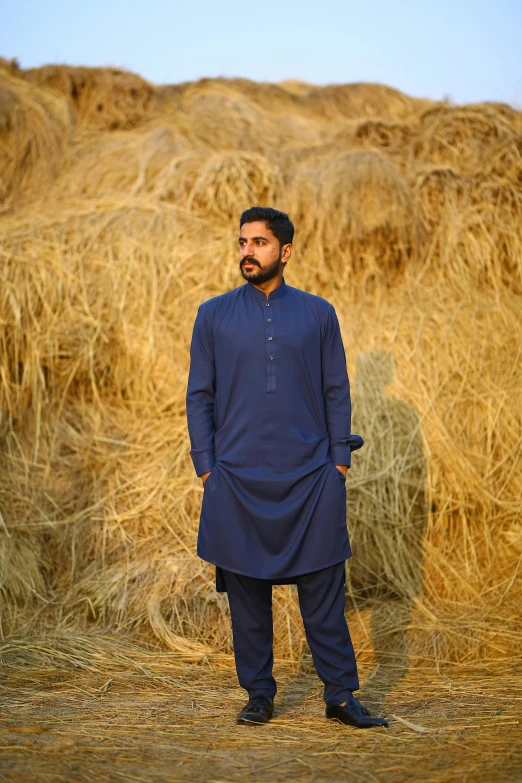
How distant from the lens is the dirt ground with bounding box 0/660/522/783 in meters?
2.42

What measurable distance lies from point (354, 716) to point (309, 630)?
31cm

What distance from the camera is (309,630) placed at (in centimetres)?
302

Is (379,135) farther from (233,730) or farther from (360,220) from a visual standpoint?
(233,730)

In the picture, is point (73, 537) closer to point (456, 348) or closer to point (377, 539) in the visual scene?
point (377, 539)

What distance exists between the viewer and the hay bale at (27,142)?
634 centimetres

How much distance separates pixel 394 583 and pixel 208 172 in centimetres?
301

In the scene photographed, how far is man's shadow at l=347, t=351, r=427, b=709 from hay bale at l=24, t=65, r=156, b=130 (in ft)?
12.3

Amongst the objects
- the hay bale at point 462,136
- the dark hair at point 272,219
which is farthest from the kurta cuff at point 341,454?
the hay bale at point 462,136

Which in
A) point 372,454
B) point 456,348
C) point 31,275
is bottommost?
point 372,454

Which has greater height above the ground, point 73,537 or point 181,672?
point 73,537

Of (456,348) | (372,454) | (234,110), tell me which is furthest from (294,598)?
(234,110)

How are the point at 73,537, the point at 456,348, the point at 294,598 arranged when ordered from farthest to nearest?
the point at 456,348, the point at 73,537, the point at 294,598

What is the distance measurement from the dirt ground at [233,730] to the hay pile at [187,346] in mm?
421

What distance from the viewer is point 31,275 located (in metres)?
5.12
